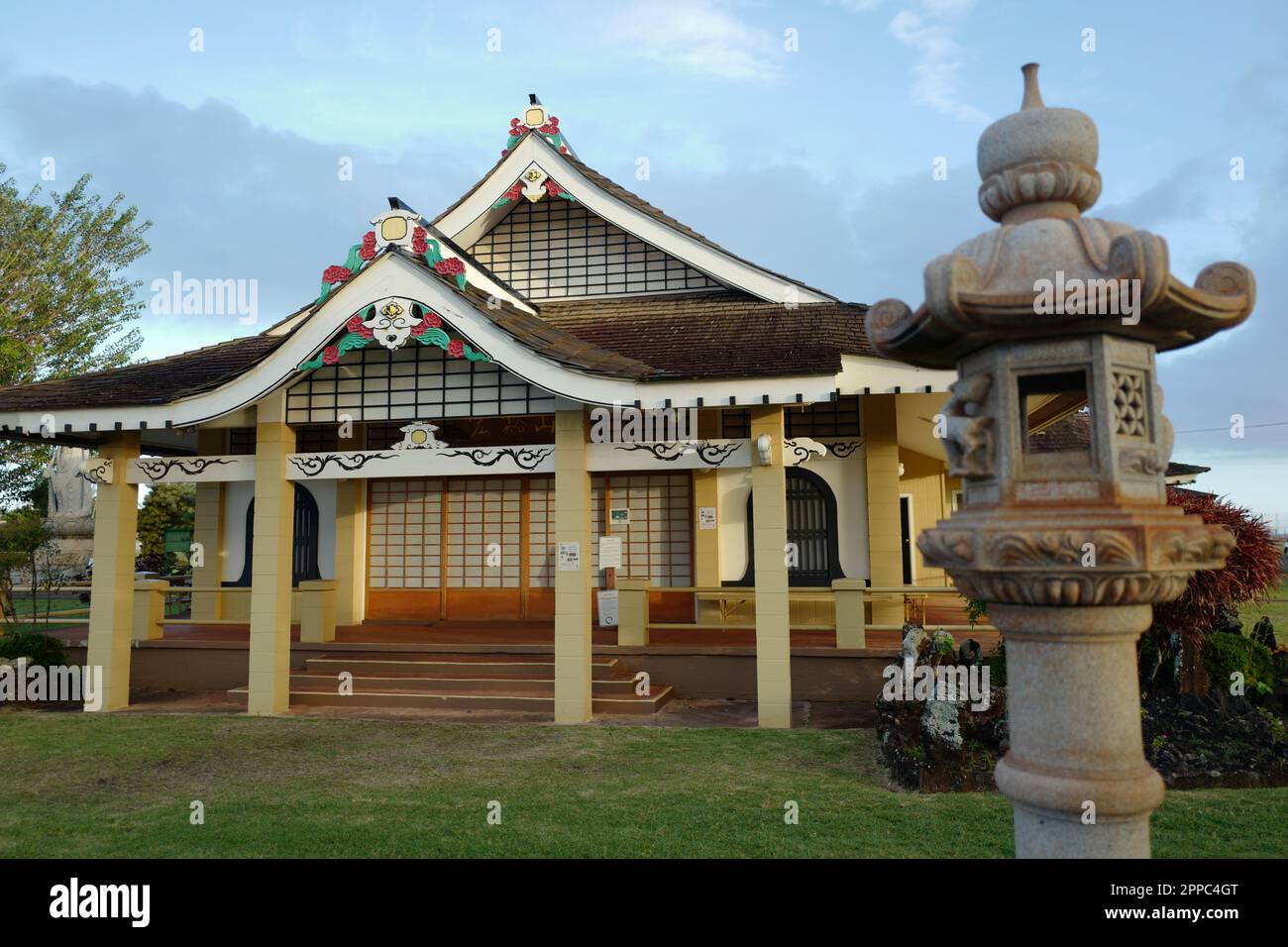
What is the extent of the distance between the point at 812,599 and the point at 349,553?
781 centimetres

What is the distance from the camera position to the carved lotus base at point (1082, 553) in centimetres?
332

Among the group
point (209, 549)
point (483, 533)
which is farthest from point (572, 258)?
point (209, 549)

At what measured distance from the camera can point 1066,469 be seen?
145 inches

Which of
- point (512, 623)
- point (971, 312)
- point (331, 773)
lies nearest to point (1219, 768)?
point (971, 312)

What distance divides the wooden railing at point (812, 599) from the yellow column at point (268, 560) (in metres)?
4.36

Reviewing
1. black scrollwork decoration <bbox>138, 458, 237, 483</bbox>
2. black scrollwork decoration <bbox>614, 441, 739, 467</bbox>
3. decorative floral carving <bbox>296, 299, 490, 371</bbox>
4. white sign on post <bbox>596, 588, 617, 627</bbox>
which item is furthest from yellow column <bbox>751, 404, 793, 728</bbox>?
black scrollwork decoration <bbox>138, 458, 237, 483</bbox>

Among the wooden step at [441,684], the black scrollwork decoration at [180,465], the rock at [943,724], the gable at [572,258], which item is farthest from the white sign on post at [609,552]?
the rock at [943,724]

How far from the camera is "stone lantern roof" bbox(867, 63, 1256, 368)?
3416 mm

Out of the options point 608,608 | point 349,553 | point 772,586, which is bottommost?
point 608,608

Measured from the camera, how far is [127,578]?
10.8 meters

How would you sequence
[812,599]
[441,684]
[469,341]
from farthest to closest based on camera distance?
[812,599]
[441,684]
[469,341]

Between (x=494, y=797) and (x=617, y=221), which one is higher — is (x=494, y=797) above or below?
below

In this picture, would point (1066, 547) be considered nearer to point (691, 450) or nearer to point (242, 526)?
point (691, 450)
